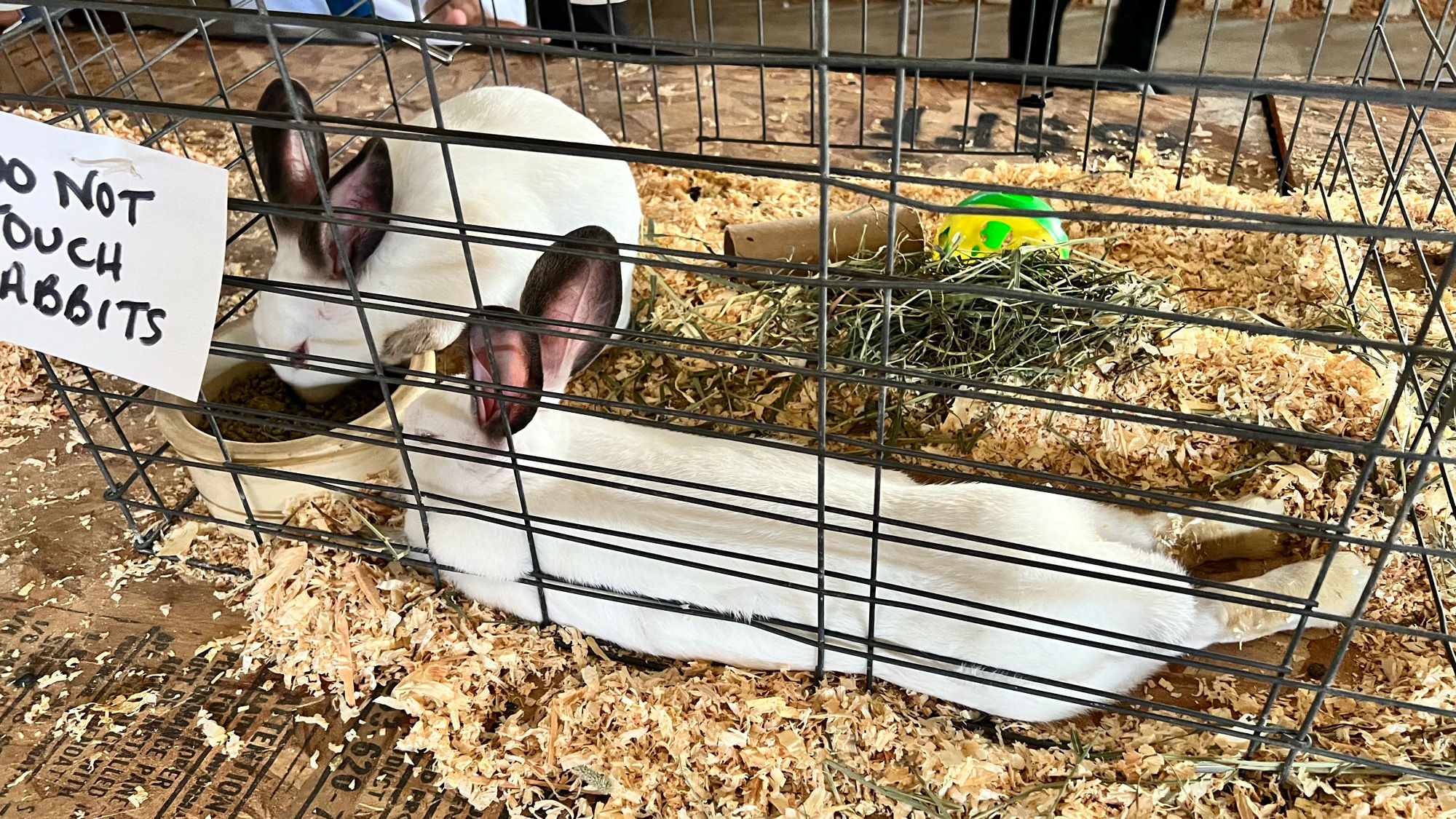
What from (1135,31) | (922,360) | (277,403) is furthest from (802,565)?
(1135,31)

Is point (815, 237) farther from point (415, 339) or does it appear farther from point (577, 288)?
point (577, 288)

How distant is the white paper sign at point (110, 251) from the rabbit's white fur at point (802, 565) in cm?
37

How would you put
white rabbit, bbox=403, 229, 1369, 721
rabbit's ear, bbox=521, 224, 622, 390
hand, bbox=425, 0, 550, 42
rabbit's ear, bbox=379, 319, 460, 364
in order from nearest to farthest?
rabbit's ear, bbox=521, 224, 622, 390 < white rabbit, bbox=403, 229, 1369, 721 < rabbit's ear, bbox=379, 319, 460, 364 < hand, bbox=425, 0, 550, 42

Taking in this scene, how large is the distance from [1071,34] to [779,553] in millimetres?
3286

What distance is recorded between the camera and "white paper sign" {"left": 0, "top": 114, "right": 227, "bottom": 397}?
43.0 inches

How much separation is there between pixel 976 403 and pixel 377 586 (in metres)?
1.07

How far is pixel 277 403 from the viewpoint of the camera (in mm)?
1780

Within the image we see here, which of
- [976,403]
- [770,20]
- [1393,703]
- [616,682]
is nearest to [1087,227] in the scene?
[976,403]

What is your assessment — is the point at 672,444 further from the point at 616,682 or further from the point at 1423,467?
the point at 1423,467

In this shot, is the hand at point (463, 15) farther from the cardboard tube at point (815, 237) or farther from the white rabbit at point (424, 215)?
the cardboard tube at point (815, 237)

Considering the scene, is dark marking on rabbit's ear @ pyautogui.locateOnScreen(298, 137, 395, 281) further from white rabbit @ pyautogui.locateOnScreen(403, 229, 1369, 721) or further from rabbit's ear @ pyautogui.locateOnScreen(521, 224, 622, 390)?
rabbit's ear @ pyautogui.locateOnScreen(521, 224, 622, 390)

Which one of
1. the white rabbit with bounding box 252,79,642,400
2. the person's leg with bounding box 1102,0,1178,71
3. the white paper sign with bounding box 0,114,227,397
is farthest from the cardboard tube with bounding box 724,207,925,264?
the person's leg with bounding box 1102,0,1178,71

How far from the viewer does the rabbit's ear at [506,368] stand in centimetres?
118

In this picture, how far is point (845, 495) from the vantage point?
1.38 m
